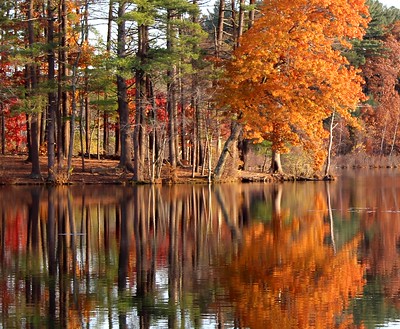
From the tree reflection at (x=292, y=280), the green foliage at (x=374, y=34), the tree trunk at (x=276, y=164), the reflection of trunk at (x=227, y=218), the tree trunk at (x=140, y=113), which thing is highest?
the green foliage at (x=374, y=34)

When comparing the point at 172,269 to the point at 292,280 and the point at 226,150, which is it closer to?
the point at 292,280

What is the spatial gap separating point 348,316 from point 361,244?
692 centimetres

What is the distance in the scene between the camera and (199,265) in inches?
567

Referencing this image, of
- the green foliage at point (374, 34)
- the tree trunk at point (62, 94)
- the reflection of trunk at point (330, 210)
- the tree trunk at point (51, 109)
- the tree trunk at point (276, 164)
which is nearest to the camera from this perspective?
the reflection of trunk at point (330, 210)

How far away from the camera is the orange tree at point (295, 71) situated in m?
38.0

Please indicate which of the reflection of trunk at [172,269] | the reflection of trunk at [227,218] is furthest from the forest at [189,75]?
the reflection of trunk at [172,269]

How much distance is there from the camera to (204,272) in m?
13.6

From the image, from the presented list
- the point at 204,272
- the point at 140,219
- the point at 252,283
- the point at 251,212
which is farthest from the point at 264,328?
the point at 251,212

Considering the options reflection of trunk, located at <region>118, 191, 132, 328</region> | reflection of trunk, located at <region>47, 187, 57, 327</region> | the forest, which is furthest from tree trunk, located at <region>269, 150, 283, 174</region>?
reflection of trunk, located at <region>118, 191, 132, 328</region>

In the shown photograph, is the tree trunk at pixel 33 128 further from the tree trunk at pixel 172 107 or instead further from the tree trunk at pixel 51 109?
the tree trunk at pixel 172 107

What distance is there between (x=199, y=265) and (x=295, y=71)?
84.7ft

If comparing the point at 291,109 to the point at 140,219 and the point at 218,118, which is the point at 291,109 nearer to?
the point at 218,118

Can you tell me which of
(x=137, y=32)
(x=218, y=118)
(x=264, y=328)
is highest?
(x=137, y=32)

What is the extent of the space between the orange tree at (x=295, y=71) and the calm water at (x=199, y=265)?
11.8 metres
